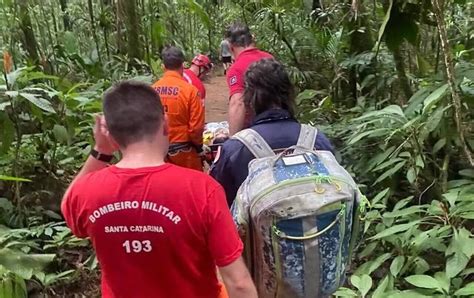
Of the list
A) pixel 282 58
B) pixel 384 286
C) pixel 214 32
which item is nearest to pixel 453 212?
pixel 384 286

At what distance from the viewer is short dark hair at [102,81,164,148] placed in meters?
2.03

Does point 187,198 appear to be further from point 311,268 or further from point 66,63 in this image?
point 66,63

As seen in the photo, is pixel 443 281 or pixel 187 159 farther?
pixel 187 159

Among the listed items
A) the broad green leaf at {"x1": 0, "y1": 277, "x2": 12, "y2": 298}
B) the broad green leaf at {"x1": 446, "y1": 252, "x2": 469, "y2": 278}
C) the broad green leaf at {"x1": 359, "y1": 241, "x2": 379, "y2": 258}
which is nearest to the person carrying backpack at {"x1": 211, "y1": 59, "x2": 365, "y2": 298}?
the broad green leaf at {"x1": 446, "y1": 252, "x2": 469, "y2": 278}

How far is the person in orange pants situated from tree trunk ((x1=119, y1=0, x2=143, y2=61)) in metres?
5.73

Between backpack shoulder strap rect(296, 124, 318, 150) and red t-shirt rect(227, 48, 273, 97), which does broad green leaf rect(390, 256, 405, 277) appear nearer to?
backpack shoulder strap rect(296, 124, 318, 150)

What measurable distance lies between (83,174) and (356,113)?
4031mm

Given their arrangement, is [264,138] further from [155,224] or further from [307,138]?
[155,224]

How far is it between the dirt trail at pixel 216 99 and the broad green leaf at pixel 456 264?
6.97 m

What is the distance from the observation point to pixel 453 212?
3.26m

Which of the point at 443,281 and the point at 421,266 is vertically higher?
the point at 443,281

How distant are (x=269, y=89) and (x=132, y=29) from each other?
8.15 meters

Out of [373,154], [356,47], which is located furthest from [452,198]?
[356,47]

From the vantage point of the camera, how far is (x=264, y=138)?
2.79 meters
